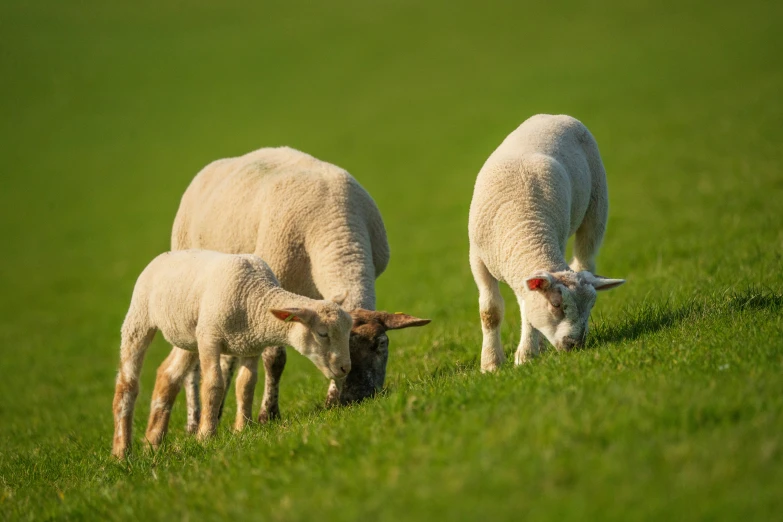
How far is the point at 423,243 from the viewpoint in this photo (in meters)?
24.3

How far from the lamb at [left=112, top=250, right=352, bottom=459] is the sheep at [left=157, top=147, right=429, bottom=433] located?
1.18ft

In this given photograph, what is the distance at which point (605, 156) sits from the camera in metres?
28.6

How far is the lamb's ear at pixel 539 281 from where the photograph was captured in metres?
6.52

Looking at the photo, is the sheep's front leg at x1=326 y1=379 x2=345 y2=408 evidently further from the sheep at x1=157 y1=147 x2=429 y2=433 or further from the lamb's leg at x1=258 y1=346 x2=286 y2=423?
the lamb's leg at x1=258 y1=346 x2=286 y2=423

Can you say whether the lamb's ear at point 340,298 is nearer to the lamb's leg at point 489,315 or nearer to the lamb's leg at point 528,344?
the lamb's leg at point 489,315

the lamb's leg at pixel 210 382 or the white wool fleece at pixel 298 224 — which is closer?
A: the lamb's leg at pixel 210 382

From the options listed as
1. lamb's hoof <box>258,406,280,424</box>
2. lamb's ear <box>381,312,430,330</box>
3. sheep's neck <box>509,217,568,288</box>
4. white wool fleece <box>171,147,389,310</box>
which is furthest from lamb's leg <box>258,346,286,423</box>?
sheep's neck <box>509,217,568,288</box>

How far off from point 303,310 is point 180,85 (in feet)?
158

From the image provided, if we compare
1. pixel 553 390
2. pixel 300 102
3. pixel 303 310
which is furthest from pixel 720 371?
pixel 300 102

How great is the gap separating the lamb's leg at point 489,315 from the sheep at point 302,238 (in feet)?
2.98

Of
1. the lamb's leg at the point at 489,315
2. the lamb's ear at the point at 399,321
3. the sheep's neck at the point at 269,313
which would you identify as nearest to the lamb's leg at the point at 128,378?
the sheep's neck at the point at 269,313

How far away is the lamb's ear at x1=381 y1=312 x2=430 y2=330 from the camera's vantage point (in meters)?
7.23

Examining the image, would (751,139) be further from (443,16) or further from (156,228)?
(443,16)

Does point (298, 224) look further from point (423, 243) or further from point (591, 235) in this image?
point (423, 243)
